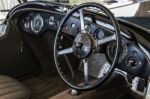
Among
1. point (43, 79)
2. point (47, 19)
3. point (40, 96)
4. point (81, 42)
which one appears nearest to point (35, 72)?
point (43, 79)

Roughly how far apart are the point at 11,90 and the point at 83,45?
2.64 feet

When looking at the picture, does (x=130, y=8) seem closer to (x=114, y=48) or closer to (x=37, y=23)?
(x=37, y=23)

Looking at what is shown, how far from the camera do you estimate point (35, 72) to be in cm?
287

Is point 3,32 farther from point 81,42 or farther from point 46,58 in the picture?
point 81,42

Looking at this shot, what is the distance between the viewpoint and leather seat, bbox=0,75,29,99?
77.6 inches

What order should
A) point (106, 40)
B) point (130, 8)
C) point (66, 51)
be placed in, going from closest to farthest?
point (106, 40) → point (66, 51) → point (130, 8)

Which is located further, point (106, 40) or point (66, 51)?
point (66, 51)

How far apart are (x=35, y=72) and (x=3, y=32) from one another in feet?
2.05

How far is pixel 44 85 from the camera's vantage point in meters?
2.73

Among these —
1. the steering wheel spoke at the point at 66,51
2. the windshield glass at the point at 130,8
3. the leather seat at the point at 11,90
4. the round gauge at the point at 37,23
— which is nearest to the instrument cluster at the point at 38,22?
the round gauge at the point at 37,23

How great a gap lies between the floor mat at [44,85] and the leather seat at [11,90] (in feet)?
1.29

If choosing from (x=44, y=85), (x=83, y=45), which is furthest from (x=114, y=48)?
(x=44, y=85)

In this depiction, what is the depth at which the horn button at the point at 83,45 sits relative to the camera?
5.15 ft

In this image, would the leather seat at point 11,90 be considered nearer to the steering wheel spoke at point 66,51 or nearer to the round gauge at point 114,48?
the steering wheel spoke at point 66,51
